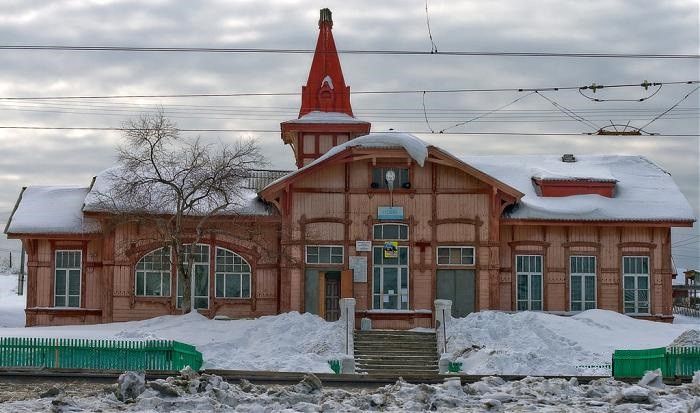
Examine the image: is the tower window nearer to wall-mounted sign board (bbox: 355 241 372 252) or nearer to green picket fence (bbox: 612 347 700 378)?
wall-mounted sign board (bbox: 355 241 372 252)

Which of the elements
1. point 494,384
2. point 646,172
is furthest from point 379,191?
point 494,384

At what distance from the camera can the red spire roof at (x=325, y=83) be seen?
39.9m

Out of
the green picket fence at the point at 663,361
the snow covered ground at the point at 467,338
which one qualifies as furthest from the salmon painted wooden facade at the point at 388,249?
the green picket fence at the point at 663,361

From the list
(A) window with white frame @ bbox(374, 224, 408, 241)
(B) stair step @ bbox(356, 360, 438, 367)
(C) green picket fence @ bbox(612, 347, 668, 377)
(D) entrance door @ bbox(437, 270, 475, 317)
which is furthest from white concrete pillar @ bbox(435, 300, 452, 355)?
(C) green picket fence @ bbox(612, 347, 668, 377)

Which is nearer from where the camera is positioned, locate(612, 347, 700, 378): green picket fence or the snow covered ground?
locate(612, 347, 700, 378): green picket fence

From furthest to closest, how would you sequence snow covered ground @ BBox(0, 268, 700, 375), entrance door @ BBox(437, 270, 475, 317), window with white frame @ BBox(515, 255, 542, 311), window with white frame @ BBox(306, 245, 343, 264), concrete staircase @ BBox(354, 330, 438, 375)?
window with white frame @ BBox(515, 255, 542, 311)
window with white frame @ BBox(306, 245, 343, 264)
entrance door @ BBox(437, 270, 475, 317)
concrete staircase @ BBox(354, 330, 438, 375)
snow covered ground @ BBox(0, 268, 700, 375)

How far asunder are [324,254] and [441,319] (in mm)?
5140

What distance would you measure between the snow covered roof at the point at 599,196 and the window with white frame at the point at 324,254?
5.80 m

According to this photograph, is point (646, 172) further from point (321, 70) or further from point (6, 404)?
point (6, 404)

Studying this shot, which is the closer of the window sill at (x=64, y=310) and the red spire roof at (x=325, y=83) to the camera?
the window sill at (x=64, y=310)

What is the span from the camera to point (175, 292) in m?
34.8

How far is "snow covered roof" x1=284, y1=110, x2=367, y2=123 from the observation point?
127 feet

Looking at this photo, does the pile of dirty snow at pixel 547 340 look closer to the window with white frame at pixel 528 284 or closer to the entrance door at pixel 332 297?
the window with white frame at pixel 528 284

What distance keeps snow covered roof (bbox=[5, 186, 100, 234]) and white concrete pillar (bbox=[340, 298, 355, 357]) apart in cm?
935
